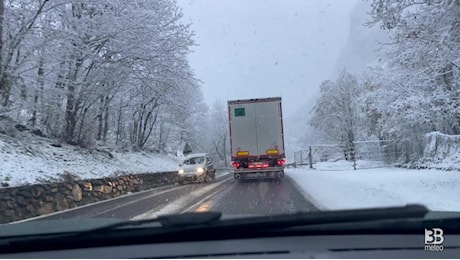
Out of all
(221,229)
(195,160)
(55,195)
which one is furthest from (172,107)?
(221,229)

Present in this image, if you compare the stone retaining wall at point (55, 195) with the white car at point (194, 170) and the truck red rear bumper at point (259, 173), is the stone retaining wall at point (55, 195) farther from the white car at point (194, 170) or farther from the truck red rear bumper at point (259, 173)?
the truck red rear bumper at point (259, 173)

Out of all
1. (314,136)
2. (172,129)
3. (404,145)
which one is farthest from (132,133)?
(314,136)

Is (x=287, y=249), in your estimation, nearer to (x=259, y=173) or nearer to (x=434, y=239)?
(x=434, y=239)

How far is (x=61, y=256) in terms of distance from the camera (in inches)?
122

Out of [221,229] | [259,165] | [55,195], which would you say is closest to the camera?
[221,229]

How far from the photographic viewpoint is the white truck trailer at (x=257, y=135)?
67.7 feet

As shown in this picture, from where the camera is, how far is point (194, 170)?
78.5 feet

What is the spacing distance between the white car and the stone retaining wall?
414 centimetres

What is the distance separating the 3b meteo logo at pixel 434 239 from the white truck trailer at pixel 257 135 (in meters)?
17.5

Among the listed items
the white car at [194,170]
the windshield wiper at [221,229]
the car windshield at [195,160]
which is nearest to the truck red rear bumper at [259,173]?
the white car at [194,170]

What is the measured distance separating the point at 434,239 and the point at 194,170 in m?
21.3

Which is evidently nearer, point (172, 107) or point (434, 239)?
point (434, 239)

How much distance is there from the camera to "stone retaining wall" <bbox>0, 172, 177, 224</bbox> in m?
11.4

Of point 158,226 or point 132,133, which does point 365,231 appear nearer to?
point 158,226
